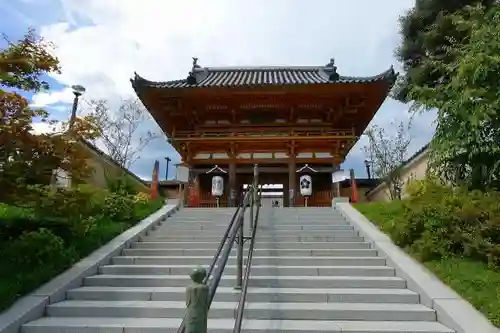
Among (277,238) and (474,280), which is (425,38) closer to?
(277,238)

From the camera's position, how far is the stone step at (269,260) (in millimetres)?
5871

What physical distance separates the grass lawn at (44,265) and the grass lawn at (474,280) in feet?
16.5

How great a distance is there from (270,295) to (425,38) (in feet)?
29.6

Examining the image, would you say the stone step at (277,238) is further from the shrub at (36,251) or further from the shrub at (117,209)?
the shrub at (36,251)

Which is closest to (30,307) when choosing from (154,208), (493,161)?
(154,208)

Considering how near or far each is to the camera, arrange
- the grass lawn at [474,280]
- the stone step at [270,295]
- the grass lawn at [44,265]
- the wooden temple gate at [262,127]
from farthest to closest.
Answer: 1. the wooden temple gate at [262,127]
2. the stone step at [270,295]
3. the grass lawn at [44,265]
4. the grass lawn at [474,280]

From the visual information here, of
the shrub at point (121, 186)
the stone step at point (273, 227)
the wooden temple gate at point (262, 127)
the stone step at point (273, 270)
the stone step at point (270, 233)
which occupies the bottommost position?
the stone step at point (273, 270)

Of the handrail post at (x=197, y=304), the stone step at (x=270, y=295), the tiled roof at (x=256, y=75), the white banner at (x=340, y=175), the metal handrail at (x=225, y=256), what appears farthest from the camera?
the tiled roof at (x=256, y=75)

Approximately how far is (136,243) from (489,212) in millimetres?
5628

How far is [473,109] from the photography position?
5.93 m

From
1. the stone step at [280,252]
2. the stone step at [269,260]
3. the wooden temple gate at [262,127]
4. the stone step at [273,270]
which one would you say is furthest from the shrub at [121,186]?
the stone step at [273,270]

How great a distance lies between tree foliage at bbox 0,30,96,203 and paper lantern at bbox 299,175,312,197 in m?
9.12

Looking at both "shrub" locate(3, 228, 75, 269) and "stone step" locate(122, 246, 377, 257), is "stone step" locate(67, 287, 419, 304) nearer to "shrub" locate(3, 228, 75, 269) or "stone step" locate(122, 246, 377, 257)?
"shrub" locate(3, 228, 75, 269)

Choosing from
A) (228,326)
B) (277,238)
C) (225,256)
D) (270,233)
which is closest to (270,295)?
(228,326)
